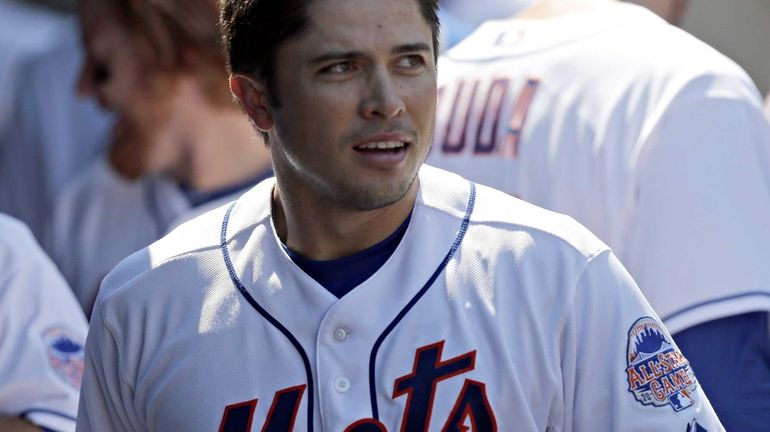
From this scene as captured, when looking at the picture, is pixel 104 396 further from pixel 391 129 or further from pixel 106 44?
pixel 106 44

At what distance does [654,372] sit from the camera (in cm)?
192

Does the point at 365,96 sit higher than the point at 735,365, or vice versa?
the point at 365,96

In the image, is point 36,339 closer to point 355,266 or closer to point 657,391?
point 355,266

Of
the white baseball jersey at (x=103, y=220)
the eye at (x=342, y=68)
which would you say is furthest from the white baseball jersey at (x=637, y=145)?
the white baseball jersey at (x=103, y=220)

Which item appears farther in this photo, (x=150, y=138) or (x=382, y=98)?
(x=150, y=138)

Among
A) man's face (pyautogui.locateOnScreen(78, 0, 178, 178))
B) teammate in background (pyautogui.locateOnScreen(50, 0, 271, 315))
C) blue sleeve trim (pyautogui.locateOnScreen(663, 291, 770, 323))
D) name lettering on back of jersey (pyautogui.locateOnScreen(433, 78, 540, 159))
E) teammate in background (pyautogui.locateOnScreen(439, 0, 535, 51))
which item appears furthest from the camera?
man's face (pyautogui.locateOnScreen(78, 0, 178, 178))

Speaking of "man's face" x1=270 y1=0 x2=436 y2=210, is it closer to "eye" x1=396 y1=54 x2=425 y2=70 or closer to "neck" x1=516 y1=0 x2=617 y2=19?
"eye" x1=396 y1=54 x2=425 y2=70

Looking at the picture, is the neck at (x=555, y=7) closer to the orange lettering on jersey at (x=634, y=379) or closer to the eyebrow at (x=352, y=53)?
the eyebrow at (x=352, y=53)

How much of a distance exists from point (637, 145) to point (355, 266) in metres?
0.66

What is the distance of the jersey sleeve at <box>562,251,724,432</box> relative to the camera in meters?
1.89

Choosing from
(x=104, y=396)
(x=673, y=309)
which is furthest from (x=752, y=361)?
(x=104, y=396)

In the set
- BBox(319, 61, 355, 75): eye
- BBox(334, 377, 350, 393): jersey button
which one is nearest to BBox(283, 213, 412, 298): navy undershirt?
BBox(334, 377, 350, 393): jersey button

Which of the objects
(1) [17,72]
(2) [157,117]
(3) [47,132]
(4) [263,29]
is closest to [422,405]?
(4) [263,29]

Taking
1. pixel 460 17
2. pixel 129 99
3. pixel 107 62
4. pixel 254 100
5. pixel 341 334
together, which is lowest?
pixel 129 99
